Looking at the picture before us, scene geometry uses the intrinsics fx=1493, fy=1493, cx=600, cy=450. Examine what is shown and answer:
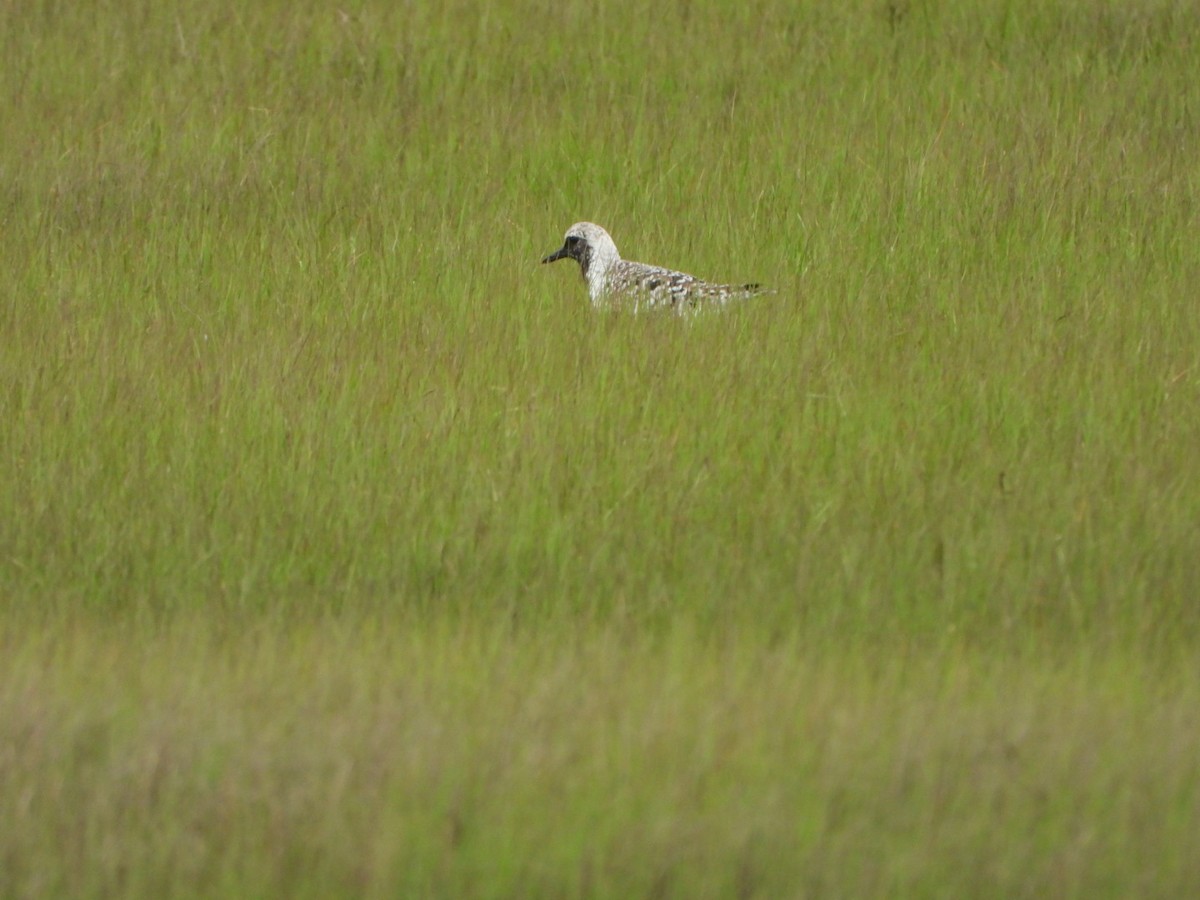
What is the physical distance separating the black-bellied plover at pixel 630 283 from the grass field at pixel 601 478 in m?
0.19

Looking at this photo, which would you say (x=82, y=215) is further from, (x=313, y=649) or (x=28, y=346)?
(x=313, y=649)

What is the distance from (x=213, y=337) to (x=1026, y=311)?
282 cm

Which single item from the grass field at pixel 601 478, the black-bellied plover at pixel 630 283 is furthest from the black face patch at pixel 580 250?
the grass field at pixel 601 478

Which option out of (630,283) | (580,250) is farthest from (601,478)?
(580,250)

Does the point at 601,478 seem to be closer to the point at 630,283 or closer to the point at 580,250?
the point at 630,283

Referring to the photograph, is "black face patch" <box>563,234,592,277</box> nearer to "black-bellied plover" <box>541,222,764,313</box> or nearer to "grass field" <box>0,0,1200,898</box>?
"black-bellied plover" <box>541,222,764,313</box>

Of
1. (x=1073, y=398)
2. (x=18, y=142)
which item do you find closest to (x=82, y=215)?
(x=18, y=142)

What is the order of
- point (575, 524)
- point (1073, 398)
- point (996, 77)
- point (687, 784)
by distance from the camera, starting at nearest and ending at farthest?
point (687, 784)
point (575, 524)
point (1073, 398)
point (996, 77)

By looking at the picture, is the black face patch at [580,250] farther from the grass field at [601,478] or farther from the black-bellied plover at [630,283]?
the grass field at [601,478]

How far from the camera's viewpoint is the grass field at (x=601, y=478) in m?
2.55

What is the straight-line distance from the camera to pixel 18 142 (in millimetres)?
7277

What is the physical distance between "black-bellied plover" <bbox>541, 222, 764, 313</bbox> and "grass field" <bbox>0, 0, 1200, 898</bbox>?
190 mm

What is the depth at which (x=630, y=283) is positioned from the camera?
5.81m

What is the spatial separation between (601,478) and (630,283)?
2020mm
